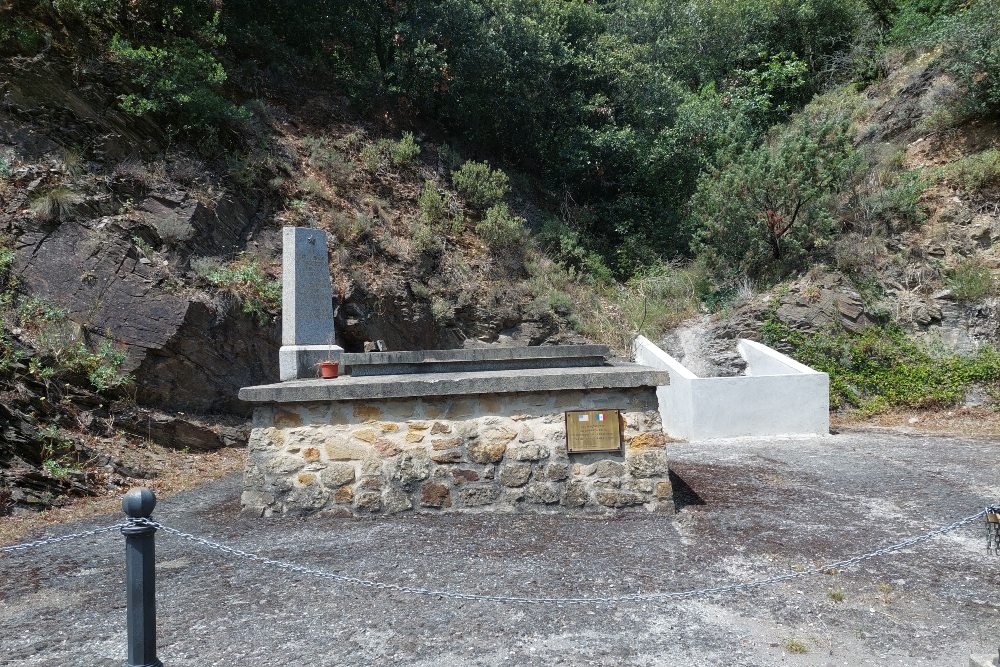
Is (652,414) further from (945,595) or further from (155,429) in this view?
(155,429)

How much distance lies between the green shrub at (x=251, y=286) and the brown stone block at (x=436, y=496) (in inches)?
230

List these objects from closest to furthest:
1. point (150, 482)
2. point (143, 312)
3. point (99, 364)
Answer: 1. point (150, 482)
2. point (99, 364)
3. point (143, 312)

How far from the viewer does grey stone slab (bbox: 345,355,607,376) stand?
260 inches

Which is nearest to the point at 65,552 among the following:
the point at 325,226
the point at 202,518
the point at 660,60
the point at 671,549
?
the point at 202,518

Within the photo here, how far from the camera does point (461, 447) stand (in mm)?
A: 5727

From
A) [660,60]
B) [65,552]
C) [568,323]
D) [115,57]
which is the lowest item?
[65,552]

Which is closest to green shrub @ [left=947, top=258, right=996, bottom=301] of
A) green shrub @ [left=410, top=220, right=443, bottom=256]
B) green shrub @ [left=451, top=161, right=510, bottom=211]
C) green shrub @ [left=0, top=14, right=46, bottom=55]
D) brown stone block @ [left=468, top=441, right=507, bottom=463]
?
green shrub @ [left=451, top=161, right=510, bottom=211]

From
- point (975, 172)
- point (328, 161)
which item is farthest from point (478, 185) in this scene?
point (975, 172)

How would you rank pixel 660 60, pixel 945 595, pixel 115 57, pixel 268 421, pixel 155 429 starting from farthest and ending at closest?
1. pixel 660 60
2. pixel 115 57
3. pixel 155 429
4. pixel 268 421
5. pixel 945 595

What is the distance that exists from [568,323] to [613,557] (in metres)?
10.8

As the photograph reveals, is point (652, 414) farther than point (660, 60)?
No

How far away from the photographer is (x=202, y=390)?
9508mm

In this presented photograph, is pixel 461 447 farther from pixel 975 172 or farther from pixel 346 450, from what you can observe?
pixel 975 172

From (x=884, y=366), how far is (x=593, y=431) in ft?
29.3
